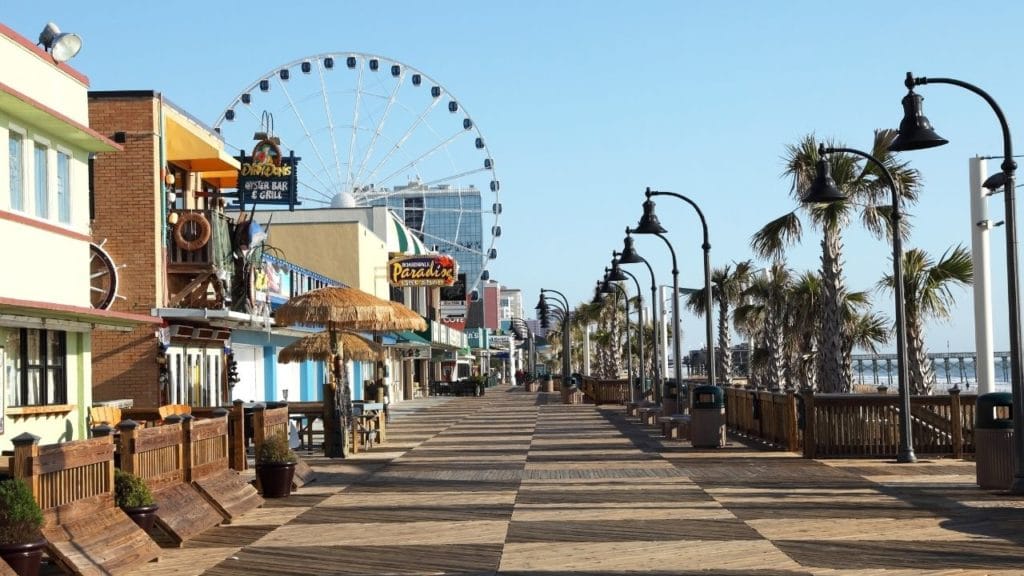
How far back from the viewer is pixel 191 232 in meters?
26.5

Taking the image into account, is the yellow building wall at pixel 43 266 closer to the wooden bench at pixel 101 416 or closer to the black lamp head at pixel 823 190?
the wooden bench at pixel 101 416

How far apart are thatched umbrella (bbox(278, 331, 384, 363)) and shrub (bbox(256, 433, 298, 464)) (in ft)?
28.1

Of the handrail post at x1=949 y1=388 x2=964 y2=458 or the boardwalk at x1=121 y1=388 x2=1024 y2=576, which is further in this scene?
the handrail post at x1=949 y1=388 x2=964 y2=458

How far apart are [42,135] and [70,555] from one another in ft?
29.9

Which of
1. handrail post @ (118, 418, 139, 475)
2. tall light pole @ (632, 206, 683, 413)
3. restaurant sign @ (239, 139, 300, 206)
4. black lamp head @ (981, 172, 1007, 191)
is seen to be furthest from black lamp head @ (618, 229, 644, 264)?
handrail post @ (118, 418, 139, 475)

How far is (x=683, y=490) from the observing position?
57.4ft

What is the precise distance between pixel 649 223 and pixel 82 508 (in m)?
19.1

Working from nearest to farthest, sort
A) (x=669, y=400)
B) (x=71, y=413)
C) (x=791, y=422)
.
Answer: (x=71, y=413) < (x=791, y=422) < (x=669, y=400)

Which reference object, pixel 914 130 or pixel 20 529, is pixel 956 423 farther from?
pixel 20 529

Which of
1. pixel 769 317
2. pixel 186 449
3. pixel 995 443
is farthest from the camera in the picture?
pixel 769 317

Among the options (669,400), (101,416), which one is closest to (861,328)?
(669,400)

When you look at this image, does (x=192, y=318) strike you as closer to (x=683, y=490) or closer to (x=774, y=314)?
(x=683, y=490)

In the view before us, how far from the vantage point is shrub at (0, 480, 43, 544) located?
9547 mm

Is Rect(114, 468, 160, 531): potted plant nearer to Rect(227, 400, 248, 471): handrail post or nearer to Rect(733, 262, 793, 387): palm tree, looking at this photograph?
Rect(227, 400, 248, 471): handrail post
